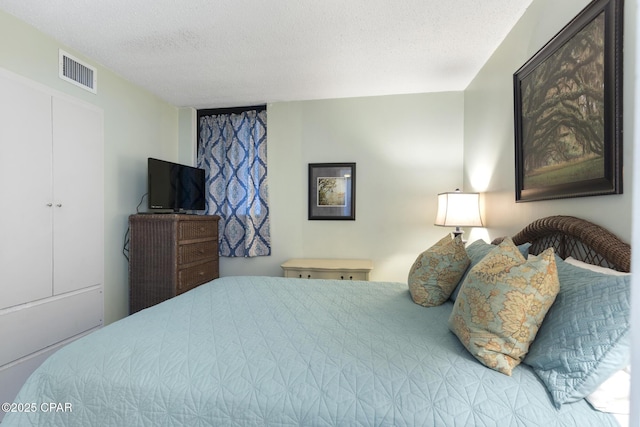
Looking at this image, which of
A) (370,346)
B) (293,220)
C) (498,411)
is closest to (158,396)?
(370,346)

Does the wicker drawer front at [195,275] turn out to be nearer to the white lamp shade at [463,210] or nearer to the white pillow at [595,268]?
the white lamp shade at [463,210]

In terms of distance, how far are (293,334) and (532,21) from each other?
2.23m

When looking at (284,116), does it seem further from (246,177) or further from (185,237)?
(185,237)

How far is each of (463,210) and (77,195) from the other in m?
3.10

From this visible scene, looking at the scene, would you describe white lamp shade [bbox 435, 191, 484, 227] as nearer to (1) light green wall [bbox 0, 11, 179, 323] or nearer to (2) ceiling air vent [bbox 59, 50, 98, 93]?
(1) light green wall [bbox 0, 11, 179, 323]

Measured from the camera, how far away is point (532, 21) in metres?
1.86

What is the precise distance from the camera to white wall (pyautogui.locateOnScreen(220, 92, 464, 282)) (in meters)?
3.22

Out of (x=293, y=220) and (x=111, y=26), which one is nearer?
(x=111, y=26)

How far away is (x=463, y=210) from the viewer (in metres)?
2.58

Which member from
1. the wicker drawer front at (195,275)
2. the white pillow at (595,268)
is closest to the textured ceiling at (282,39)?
the white pillow at (595,268)

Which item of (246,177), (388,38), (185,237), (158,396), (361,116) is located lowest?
(158,396)

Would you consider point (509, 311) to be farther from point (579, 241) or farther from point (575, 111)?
point (575, 111)

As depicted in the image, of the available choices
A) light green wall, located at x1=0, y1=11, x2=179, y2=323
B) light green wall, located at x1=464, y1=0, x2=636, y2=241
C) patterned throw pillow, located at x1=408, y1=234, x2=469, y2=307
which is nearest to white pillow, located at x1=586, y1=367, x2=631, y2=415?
light green wall, located at x1=464, y1=0, x2=636, y2=241

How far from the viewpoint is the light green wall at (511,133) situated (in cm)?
116
